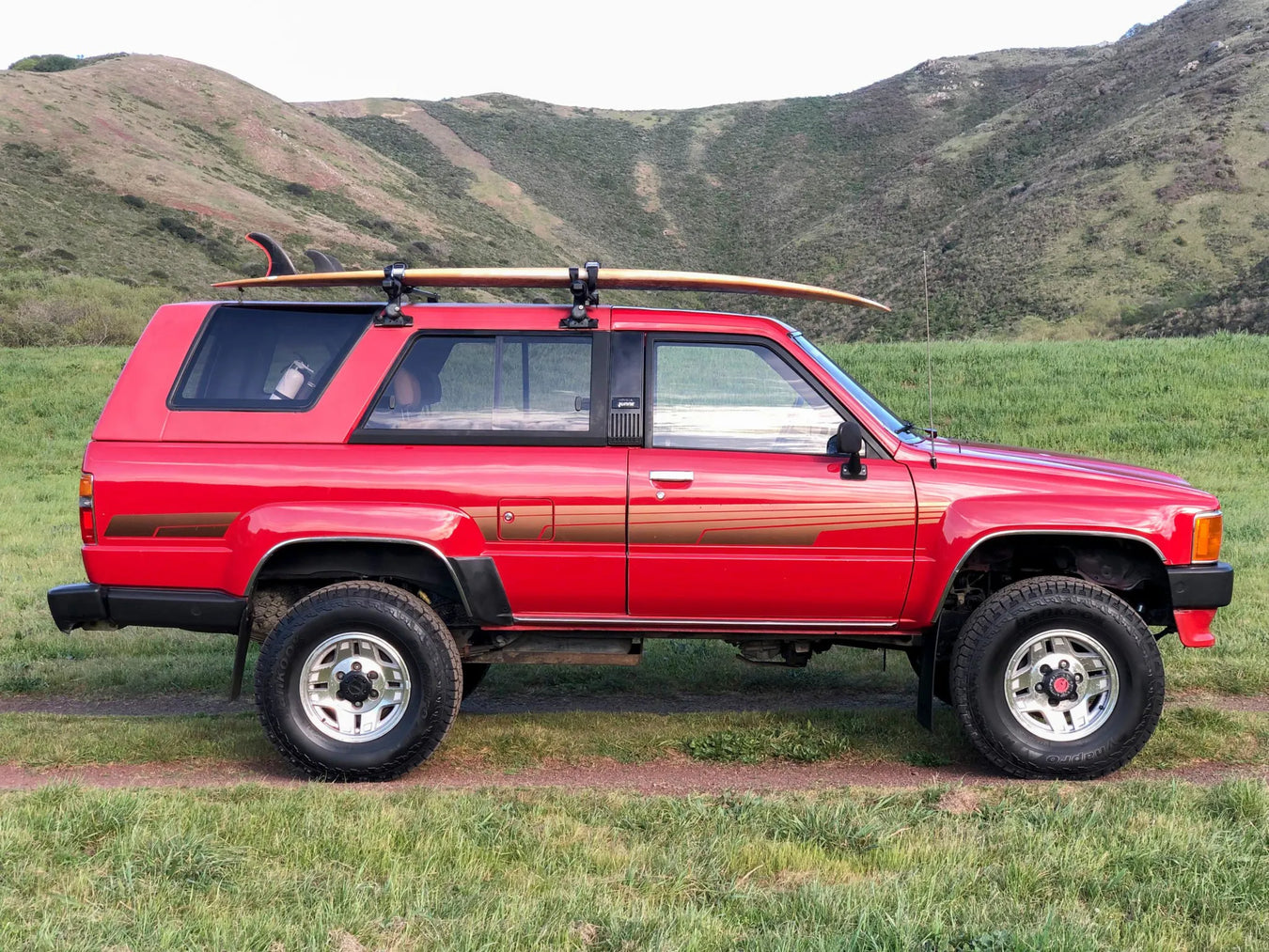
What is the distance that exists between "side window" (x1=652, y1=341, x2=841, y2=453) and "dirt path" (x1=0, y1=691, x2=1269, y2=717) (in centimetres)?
179

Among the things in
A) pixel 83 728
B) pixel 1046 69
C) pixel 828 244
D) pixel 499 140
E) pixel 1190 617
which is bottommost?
pixel 83 728

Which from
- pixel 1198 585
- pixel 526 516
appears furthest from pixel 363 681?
pixel 1198 585

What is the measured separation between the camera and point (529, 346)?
5203mm

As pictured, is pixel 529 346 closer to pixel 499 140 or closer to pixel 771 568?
pixel 771 568

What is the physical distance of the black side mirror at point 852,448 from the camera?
484 centimetres

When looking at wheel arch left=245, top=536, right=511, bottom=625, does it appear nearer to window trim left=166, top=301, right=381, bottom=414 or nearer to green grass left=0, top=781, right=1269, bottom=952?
window trim left=166, top=301, right=381, bottom=414

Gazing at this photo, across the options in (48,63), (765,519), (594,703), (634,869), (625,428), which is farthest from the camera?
(48,63)

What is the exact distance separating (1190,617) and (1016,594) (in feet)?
2.80

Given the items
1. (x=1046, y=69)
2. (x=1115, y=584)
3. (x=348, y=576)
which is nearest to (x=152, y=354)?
(x=348, y=576)

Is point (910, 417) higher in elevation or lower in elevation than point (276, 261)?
lower

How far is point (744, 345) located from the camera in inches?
204

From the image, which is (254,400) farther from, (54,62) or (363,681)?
(54,62)

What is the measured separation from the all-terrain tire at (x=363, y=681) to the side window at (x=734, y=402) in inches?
53.8

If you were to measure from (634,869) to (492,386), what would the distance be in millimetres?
2326
